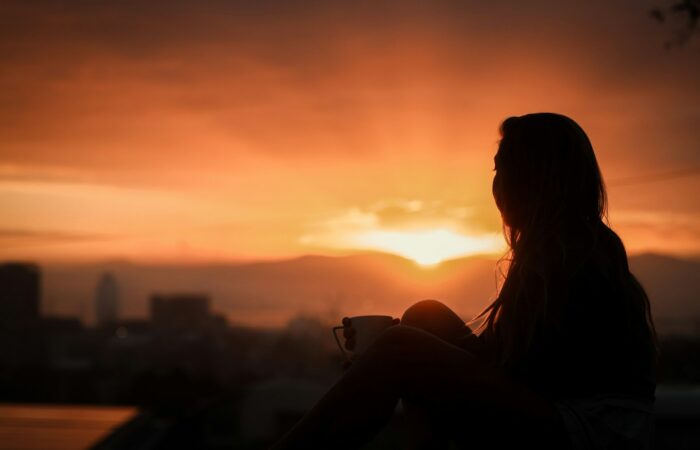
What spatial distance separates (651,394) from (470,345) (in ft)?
1.61

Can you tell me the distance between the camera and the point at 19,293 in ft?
72.9

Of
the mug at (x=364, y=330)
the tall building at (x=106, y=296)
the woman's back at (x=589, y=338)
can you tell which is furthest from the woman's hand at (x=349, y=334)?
the tall building at (x=106, y=296)

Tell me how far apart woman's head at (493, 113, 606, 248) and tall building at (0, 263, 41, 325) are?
20.1 m

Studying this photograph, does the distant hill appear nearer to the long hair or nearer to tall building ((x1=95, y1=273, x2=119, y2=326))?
the long hair

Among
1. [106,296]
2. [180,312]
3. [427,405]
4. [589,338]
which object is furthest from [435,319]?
[106,296]

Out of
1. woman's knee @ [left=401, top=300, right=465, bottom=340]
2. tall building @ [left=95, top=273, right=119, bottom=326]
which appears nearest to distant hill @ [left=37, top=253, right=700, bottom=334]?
woman's knee @ [left=401, top=300, right=465, bottom=340]

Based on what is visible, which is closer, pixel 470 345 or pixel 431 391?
pixel 431 391

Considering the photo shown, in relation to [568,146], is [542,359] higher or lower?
lower

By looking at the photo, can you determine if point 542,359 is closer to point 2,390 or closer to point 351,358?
point 351,358

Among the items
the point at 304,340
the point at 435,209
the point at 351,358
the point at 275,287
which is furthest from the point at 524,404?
the point at 275,287

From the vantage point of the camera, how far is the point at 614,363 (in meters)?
1.96

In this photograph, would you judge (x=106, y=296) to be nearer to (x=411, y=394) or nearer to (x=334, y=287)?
(x=334, y=287)

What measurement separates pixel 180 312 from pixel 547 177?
53321 mm

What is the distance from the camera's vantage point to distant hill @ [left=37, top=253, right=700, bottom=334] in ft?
14.4
